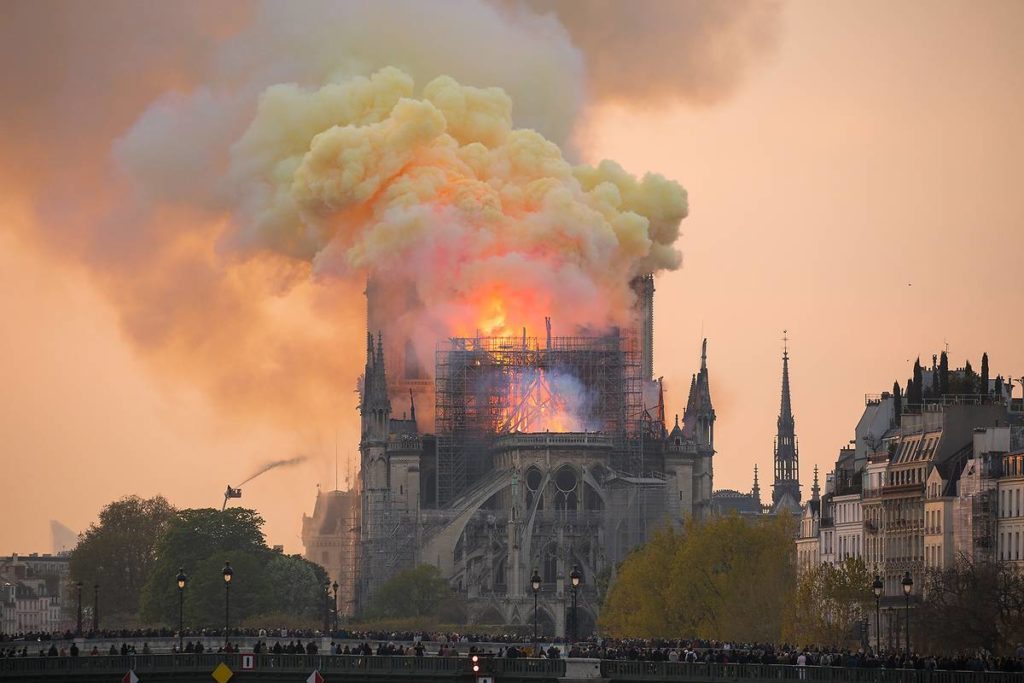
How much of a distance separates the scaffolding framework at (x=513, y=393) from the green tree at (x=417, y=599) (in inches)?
501

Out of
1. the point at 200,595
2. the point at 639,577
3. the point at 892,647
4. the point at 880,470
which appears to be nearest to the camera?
the point at 892,647

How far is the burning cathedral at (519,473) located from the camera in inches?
7224

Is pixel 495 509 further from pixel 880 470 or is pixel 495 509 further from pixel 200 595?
pixel 880 470

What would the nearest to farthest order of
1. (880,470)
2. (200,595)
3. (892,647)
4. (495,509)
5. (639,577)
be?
(892,647)
(880,470)
(639,577)
(200,595)
(495,509)

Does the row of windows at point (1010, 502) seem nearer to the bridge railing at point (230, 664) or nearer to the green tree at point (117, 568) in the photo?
the bridge railing at point (230, 664)

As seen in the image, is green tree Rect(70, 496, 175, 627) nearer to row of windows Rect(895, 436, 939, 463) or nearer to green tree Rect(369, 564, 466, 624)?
green tree Rect(369, 564, 466, 624)

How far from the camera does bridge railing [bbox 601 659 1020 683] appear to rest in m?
89.1

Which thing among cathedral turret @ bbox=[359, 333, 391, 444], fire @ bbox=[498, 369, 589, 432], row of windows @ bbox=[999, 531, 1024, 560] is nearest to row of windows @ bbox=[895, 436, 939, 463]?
row of windows @ bbox=[999, 531, 1024, 560]

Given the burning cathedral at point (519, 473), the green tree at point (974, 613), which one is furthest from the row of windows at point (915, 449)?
the burning cathedral at point (519, 473)

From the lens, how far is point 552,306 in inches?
7466

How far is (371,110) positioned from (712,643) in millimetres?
77081

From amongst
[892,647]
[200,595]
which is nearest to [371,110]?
[200,595]

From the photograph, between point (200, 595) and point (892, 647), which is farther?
point (200, 595)

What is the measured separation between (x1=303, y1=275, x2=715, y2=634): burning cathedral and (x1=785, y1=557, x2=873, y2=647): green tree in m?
51.6
